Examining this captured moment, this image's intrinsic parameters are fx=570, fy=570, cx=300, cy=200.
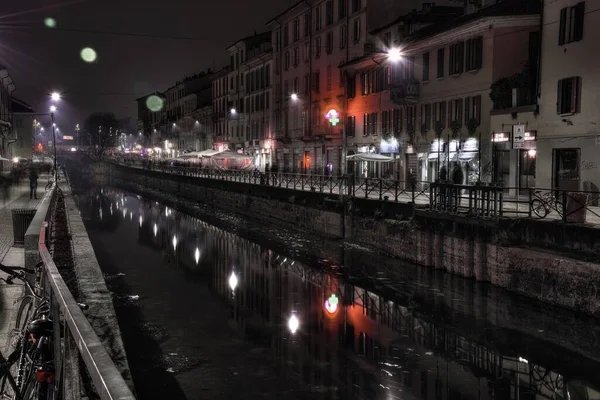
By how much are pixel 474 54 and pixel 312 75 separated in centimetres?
2338

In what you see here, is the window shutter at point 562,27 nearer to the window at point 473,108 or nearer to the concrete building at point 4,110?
the window at point 473,108

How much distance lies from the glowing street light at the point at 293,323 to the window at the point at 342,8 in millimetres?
34210

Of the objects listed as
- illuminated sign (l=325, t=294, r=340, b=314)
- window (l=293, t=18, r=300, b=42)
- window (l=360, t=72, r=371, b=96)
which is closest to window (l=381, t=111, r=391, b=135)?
window (l=360, t=72, r=371, b=96)

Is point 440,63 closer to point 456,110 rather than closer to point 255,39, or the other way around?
point 456,110

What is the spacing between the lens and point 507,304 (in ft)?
49.4

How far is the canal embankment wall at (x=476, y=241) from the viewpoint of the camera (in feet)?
45.0

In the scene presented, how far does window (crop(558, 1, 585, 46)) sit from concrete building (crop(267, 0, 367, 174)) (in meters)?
19.7

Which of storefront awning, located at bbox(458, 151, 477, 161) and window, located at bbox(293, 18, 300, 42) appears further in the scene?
window, located at bbox(293, 18, 300, 42)

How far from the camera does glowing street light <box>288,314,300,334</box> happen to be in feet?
44.2

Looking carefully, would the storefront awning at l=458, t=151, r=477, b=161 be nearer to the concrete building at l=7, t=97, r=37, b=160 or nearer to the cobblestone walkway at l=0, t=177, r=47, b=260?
the cobblestone walkway at l=0, t=177, r=47, b=260

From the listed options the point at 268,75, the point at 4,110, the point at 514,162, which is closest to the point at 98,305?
the point at 514,162

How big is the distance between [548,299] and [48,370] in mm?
12960

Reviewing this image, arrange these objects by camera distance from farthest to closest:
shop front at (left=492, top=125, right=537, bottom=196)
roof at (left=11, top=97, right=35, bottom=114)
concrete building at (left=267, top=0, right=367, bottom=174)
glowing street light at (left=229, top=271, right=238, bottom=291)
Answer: roof at (left=11, top=97, right=35, bottom=114) < concrete building at (left=267, top=0, right=367, bottom=174) < shop front at (left=492, top=125, right=537, bottom=196) < glowing street light at (left=229, top=271, right=238, bottom=291)

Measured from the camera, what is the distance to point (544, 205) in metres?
15.9
